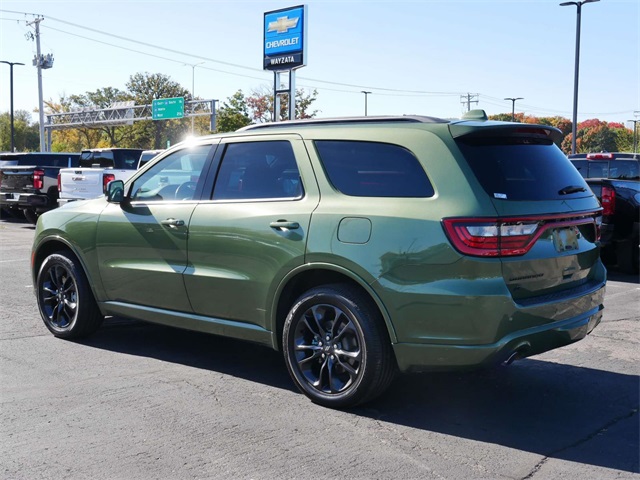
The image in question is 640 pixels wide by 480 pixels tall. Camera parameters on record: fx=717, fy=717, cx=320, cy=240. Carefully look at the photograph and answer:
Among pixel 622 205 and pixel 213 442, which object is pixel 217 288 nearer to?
pixel 213 442

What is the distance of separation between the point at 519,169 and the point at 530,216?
399mm

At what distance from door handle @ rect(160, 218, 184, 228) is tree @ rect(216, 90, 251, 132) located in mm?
56456

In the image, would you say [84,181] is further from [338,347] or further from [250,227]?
[338,347]

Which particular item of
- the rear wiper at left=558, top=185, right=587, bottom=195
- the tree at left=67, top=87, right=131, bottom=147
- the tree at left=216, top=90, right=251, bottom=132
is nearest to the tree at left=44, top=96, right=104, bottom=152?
the tree at left=67, top=87, right=131, bottom=147

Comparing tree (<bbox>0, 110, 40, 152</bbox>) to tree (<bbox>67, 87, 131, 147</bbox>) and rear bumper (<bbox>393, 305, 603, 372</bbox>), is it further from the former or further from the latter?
rear bumper (<bbox>393, 305, 603, 372</bbox>)

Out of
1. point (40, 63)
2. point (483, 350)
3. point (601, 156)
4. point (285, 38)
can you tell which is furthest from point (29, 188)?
point (40, 63)

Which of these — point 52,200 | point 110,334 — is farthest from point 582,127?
point 110,334

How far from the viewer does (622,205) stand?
35.3ft

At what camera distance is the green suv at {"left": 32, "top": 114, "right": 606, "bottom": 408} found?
4113mm

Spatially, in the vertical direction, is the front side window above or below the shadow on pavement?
above

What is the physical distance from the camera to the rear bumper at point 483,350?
4082 millimetres

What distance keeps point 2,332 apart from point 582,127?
385 ft

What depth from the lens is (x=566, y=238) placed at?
454 cm

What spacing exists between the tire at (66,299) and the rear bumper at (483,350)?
314cm
